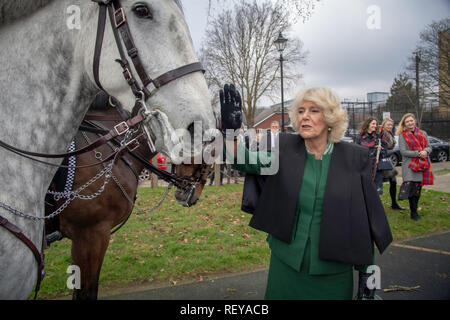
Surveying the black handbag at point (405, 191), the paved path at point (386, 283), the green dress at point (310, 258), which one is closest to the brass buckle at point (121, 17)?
the green dress at point (310, 258)

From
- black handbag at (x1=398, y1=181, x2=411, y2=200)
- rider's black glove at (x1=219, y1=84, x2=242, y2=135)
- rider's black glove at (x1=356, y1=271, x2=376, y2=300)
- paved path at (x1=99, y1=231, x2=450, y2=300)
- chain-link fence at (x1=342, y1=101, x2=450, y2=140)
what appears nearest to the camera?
rider's black glove at (x1=219, y1=84, x2=242, y2=135)

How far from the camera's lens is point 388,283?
3.58 m

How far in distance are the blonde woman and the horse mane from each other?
1.35m

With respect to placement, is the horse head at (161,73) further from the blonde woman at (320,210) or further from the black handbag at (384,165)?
the black handbag at (384,165)

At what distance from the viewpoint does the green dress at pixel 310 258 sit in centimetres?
190

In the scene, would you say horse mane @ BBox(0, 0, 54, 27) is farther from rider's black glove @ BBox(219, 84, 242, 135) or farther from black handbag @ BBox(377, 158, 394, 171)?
black handbag @ BBox(377, 158, 394, 171)

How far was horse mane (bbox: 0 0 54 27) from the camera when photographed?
4.83ft

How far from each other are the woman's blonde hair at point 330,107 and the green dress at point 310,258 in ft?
0.45

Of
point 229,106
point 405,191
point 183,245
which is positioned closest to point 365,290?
point 229,106

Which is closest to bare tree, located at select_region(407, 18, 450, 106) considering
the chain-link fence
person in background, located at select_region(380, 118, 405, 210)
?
the chain-link fence

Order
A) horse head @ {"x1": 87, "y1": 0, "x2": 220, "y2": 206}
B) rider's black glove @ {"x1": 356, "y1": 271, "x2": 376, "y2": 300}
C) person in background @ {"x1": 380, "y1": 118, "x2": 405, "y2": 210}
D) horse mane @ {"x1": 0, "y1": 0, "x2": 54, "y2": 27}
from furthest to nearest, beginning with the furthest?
person in background @ {"x1": 380, "y1": 118, "x2": 405, "y2": 210}
rider's black glove @ {"x1": 356, "y1": 271, "x2": 376, "y2": 300}
horse mane @ {"x1": 0, "y1": 0, "x2": 54, "y2": 27}
horse head @ {"x1": 87, "y1": 0, "x2": 220, "y2": 206}

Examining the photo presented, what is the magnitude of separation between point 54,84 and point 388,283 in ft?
13.9

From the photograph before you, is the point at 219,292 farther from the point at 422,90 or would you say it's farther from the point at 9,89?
the point at 422,90
